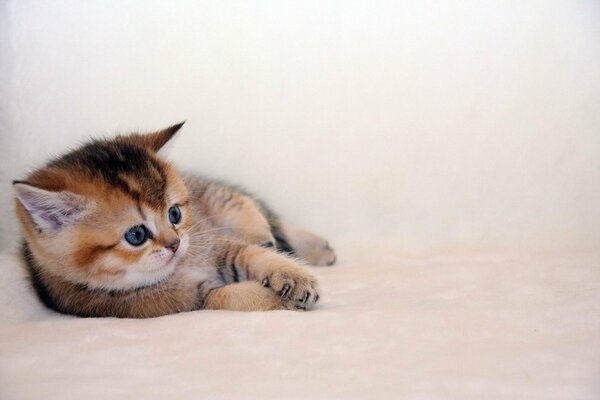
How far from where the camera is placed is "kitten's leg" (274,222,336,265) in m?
1.66

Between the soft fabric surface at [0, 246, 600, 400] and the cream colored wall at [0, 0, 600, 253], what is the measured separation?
0.44 meters

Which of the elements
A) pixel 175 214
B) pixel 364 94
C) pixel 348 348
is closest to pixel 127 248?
pixel 175 214

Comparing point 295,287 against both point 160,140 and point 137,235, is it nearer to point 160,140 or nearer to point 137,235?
point 137,235

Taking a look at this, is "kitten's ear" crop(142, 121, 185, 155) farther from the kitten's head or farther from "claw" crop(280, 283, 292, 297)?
"claw" crop(280, 283, 292, 297)

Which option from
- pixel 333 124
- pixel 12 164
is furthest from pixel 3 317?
pixel 333 124

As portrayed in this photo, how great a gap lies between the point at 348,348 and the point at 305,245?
769 millimetres

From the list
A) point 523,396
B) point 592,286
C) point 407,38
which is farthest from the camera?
point 407,38

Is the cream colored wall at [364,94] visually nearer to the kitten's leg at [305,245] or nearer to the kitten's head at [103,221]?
the kitten's leg at [305,245]

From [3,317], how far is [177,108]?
29.8 inches

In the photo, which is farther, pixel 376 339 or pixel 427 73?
pixel 427 73

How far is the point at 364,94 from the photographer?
1.72 m

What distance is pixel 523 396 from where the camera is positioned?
2.42 feet

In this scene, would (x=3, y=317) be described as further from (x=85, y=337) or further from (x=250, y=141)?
(x=250, y=141)

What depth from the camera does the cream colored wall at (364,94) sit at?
1.67 m
